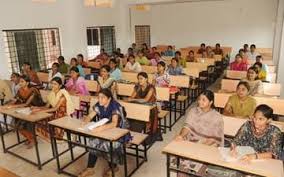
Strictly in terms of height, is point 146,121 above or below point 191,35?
below

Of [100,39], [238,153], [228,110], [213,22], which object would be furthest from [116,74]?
[213,22]

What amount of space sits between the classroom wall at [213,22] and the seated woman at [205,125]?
7.86m

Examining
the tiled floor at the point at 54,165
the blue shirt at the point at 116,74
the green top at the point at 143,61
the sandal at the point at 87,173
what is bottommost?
the tiled floor at the point at 54,165

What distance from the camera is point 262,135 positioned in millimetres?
2479

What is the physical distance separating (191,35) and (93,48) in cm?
444

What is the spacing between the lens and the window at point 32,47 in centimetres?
585

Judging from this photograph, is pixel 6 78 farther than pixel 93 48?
No

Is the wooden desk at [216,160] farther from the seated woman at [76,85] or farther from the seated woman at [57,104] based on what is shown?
the seated woman at [76,85]

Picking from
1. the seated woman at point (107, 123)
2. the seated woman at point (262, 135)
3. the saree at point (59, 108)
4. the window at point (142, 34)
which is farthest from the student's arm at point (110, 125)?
the window at point (142, 34)

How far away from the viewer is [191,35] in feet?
35.7

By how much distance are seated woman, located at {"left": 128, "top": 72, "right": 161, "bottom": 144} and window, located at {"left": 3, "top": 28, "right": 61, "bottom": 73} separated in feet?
10.6

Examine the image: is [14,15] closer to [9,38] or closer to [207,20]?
[9,38]

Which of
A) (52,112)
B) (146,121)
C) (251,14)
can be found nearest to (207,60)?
(251,14)

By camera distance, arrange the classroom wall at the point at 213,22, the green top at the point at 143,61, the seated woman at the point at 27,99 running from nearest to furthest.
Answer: the seated woman at the point at 27,99, the green top at the point at 143,61, the classroom wall at the point at 213,22
